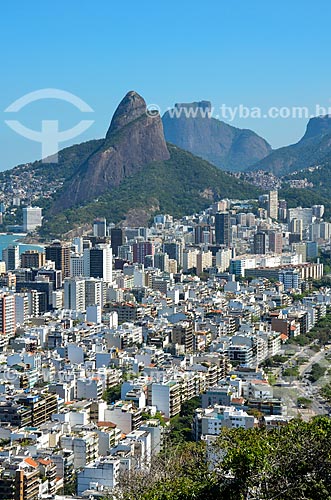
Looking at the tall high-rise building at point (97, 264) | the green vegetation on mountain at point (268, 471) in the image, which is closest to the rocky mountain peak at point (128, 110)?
the tall high-rise building at point (97, 264)

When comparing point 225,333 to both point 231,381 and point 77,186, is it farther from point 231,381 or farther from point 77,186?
point 77,186

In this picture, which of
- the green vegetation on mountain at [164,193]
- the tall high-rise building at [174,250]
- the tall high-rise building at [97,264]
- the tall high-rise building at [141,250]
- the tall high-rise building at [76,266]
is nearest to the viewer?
the tall high-rise building at [97,264]

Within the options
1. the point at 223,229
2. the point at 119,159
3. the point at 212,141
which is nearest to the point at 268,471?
the point at 223,229

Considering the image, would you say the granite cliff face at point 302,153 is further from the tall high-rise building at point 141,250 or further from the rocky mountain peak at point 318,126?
the tall high-rise building at point 141,250

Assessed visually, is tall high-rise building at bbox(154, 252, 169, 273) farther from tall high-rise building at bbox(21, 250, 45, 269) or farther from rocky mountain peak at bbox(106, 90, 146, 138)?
rocky mountain peak at bbox(106, 90, 146, 138)

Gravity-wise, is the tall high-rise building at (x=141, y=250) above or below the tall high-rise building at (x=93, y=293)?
above

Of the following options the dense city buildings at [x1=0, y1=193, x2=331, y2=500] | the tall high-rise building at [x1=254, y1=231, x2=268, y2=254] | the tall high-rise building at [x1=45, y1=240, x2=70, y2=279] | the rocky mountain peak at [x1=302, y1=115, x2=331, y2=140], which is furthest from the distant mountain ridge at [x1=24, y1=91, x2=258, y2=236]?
the rocky mountain peak at [x1=302, y1=115, x2=331, y2=140]
